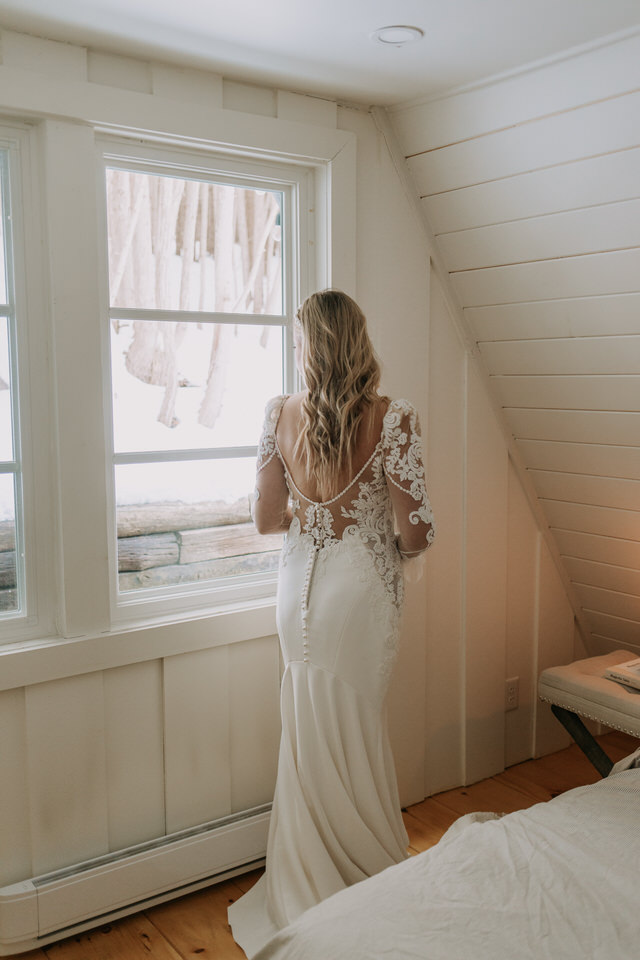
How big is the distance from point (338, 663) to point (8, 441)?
3.36ft

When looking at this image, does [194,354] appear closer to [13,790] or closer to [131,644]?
[131,644]

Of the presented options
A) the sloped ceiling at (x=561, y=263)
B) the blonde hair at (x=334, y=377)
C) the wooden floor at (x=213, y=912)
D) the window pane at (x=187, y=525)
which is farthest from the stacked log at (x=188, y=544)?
the sloped ceiling at (x=561, y=263)

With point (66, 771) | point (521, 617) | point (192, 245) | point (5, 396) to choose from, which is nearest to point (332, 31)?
point (192, 245)

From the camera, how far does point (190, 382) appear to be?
8.13 ft

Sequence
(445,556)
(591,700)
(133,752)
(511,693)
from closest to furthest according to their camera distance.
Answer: (133,752), (591,700), (445,556), (511,693)

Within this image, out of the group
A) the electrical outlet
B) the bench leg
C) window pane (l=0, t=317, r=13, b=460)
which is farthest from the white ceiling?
the electrical outlet

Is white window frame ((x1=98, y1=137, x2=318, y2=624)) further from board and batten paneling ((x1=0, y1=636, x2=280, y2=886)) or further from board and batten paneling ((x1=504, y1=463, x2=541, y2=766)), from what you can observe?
board and batten paneling ((x1=504, y1=463, x2=541, y2=766))

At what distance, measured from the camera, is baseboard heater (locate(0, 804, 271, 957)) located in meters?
2.09

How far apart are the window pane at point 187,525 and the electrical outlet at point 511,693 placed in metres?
1.10

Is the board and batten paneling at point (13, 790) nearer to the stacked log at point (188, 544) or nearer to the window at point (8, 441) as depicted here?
the window at point (8, 441)

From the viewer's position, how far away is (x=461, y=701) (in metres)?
3.00

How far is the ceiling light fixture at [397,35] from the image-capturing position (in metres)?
1.95

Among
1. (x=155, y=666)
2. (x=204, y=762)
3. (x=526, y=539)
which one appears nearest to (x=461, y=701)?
(x=526, y=539)

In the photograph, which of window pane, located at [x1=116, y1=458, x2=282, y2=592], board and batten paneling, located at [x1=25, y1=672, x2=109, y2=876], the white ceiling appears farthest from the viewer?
window pane, located at [x1=116, y1=458, x2=282, y2=592]
